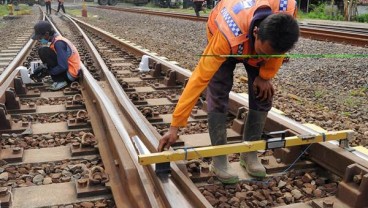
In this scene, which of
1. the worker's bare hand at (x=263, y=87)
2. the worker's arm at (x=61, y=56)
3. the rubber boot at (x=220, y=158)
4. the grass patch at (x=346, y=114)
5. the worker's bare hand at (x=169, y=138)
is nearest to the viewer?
the worker's bare hand at (x=169, y=138)

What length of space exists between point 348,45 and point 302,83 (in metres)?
3.96

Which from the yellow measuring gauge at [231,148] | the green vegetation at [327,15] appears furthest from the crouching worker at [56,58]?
the green vegetation at [327,15]

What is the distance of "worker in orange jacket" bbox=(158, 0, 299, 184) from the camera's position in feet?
7.26

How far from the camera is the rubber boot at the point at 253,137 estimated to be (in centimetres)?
286

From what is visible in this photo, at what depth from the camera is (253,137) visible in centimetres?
304

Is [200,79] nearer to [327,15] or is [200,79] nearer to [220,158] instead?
[220,158]

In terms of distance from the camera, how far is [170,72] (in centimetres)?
554

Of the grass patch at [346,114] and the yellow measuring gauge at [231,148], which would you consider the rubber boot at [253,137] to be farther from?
the grass patch at [346,114]

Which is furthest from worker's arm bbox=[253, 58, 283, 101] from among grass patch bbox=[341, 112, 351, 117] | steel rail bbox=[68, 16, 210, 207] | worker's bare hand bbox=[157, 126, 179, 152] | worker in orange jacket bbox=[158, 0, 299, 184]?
grass patch bbox=[341, 112, 351, 117]

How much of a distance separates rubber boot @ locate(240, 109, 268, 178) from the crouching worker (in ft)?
10.1

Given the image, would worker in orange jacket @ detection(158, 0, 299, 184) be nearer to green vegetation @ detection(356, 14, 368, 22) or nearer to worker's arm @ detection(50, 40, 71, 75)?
worker's arm @ detection(50, 40, 71, 75)

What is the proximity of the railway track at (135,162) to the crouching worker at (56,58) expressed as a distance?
0.83 m

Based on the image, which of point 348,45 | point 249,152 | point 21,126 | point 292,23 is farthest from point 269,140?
point 348,45

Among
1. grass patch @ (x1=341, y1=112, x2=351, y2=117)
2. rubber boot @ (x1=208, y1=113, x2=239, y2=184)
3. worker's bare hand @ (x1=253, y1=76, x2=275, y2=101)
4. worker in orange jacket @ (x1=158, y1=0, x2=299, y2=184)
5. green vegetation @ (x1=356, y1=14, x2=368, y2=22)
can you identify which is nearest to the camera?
worker in orange jacket @ (x1=158, y1=0, x2=299, y2=184)
